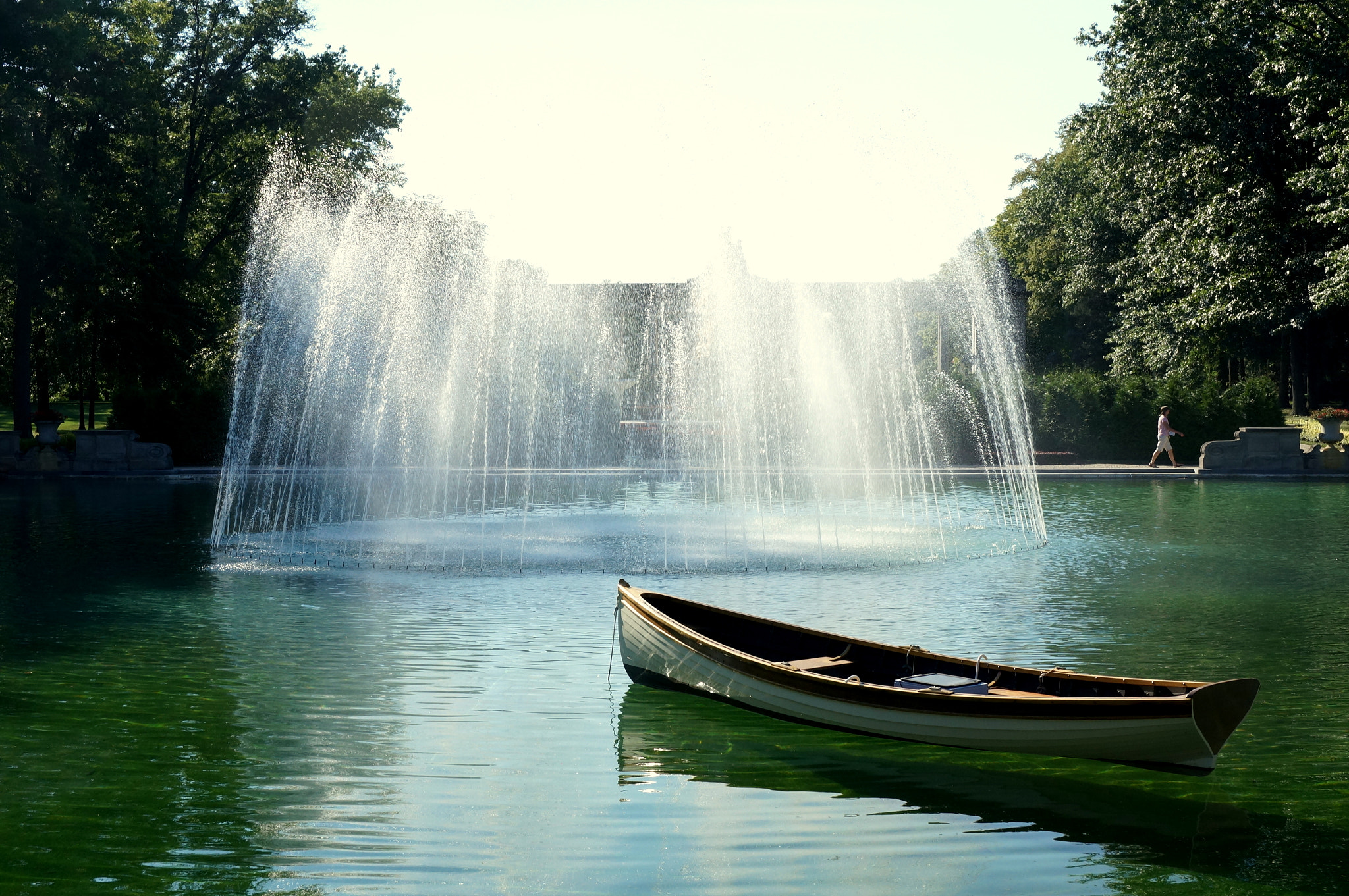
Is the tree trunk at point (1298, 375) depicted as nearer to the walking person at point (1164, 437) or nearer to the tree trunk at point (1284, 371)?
the tree trunk at point (1284, 371)

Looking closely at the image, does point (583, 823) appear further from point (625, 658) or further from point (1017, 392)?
point (1017, 392)

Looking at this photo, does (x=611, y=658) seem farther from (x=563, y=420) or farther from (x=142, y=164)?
(x=142, y=164)

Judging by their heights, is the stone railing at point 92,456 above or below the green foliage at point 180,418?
below

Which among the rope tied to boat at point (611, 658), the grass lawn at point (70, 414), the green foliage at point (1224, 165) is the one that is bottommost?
the rope tied to boat at point (611, 658)

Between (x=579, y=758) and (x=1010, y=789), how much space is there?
3.16 m

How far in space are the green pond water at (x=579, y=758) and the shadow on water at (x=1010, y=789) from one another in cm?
3

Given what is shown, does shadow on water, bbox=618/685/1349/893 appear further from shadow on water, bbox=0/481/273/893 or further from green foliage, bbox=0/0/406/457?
green foliage, bbox=0/0/406/457

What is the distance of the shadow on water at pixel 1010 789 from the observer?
278 inches

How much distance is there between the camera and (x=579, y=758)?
29.6 ft

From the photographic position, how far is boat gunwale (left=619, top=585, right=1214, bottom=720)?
762cm

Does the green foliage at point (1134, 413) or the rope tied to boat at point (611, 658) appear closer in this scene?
the rope tied to boat at point (611, 658)

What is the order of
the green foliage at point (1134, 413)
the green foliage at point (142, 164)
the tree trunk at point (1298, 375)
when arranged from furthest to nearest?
1. the tree trunk at point (1298, 375)
2. the green foliage at point (1134, 413)
3. the green foliage at point (142, 164)

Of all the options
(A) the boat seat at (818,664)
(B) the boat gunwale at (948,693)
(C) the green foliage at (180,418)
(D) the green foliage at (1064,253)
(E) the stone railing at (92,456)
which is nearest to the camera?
(B) the boat gunwale at (948,693)

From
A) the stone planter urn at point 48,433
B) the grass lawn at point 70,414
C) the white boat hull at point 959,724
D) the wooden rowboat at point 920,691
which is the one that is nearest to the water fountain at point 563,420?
the stone planter urn at point 48,433
